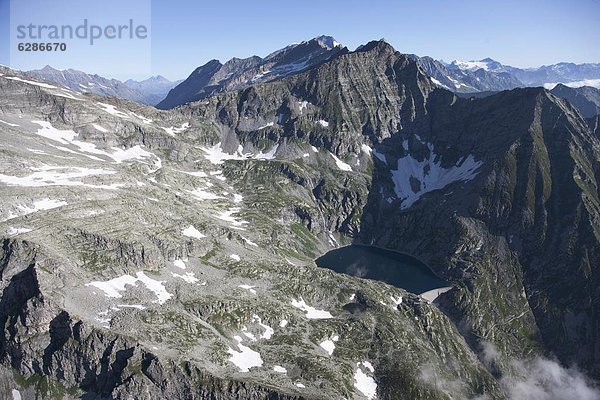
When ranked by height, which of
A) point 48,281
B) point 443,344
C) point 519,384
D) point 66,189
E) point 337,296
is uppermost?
point 66,189

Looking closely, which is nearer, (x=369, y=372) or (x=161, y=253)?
(x=369, y=372)

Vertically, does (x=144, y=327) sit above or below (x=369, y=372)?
above

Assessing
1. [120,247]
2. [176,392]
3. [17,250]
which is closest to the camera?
[176,392]

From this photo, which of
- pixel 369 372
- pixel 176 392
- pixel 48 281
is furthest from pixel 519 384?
pixel 48 281

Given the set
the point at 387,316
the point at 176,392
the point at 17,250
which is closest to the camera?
the point at 176,392

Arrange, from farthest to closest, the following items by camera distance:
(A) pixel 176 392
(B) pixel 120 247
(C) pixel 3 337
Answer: (B) pixel 120 247 → (C) pixel 3 337 → (A) pixel 176 392

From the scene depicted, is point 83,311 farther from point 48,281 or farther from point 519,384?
point 519,384

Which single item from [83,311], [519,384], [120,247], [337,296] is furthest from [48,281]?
[519,384]

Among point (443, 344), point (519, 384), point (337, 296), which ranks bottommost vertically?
point (519, 384)

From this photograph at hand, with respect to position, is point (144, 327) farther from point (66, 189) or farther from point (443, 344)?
point (443, 344)
